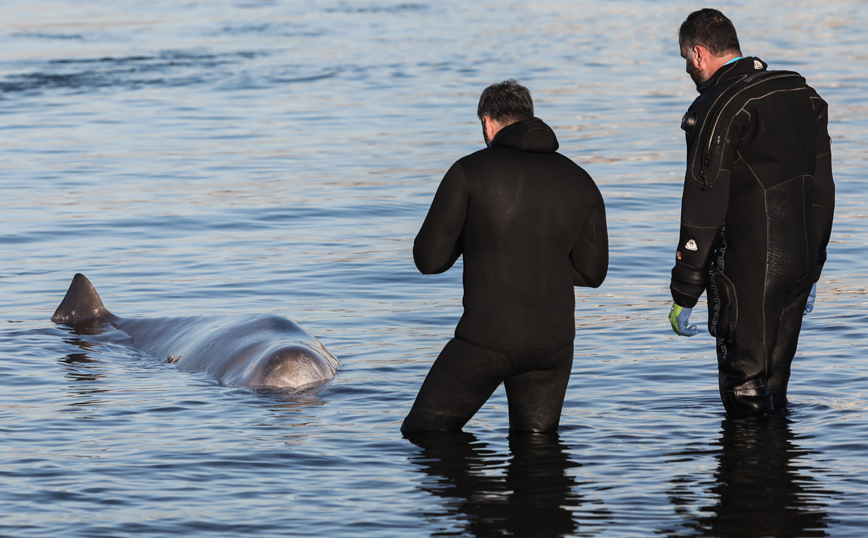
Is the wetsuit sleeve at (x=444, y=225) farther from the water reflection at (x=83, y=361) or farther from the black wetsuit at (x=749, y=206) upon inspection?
the water reflection at (x=83, y=361)

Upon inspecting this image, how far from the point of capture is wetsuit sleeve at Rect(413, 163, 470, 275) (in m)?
6.59

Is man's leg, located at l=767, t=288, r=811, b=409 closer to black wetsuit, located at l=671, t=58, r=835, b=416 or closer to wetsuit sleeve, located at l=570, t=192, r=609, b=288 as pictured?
black wetsuit, located at l=671, t=58, r=835, b=416

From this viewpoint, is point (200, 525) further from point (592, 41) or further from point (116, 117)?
point (592, 41)

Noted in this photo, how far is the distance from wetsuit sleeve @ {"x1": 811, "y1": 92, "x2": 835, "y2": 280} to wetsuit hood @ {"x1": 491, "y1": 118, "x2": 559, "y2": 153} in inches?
78.1

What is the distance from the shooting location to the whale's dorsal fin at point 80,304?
11.9m

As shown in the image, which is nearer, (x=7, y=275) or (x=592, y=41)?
(x=7, y=275)

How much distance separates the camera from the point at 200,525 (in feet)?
21.7

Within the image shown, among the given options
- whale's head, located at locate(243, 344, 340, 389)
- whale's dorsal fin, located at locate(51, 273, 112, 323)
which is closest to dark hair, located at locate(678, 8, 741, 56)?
whale's head, located at locate(243, 344, 340, 389)

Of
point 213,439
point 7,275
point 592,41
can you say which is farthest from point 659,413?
point 592,41

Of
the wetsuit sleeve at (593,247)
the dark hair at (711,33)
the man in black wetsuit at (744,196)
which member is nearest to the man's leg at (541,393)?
the wetsuit sleeve at (593,247)

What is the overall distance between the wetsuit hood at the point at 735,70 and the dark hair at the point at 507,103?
1405 millimetres

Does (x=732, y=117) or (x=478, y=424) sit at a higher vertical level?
(x=732, y=117)

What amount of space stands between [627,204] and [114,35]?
2811cm

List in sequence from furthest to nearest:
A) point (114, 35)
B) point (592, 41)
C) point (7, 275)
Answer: point (114, 35) → point (592, 41) → point (7, 275)
